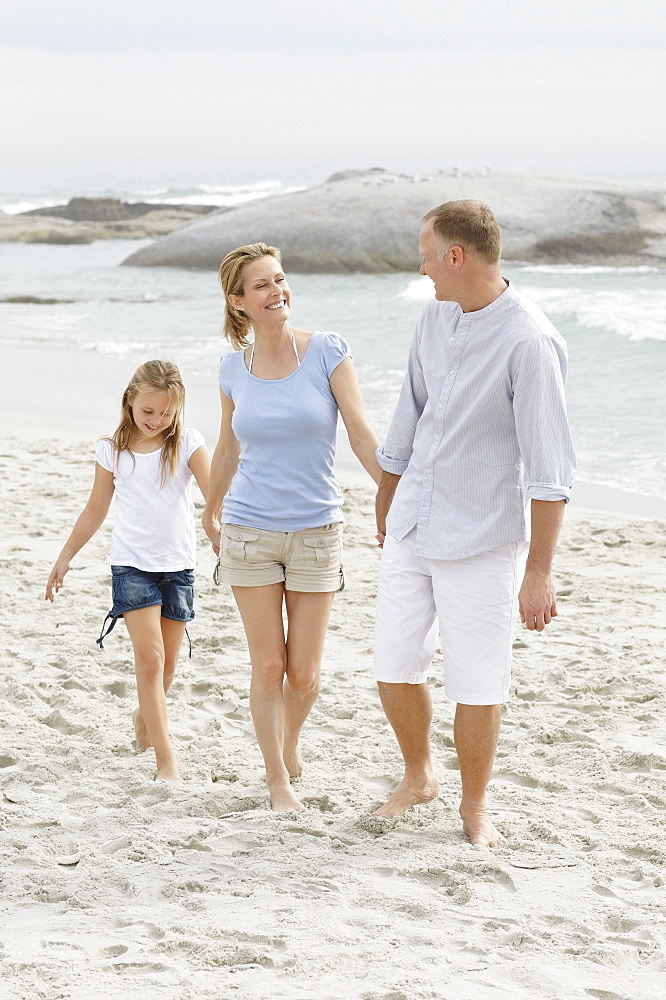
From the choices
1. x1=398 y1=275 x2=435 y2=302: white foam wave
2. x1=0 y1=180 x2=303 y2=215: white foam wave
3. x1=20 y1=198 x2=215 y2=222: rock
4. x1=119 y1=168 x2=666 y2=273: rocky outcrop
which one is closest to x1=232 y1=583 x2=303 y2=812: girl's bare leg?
x1=398 y1=275 x2=435 y2=302: white foam wave

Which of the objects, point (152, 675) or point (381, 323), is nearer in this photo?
point (152, 675)

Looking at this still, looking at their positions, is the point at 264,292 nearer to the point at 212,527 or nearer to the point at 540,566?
the point at 212,527

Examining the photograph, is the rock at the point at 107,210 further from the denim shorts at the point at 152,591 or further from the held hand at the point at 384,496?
the held hand at the point at 384,496

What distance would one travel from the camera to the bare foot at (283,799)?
3.59 metres

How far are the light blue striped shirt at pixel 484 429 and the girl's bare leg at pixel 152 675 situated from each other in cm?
97

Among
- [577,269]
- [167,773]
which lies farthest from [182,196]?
[167,773]

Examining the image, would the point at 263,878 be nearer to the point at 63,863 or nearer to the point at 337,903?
the point at 337,903

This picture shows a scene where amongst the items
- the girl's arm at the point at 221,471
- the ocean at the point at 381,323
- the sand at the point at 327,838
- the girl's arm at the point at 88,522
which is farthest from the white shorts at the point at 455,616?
the ocean at the point at 381,323

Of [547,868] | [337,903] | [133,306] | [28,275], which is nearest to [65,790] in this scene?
[337,903]

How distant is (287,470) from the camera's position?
351cm

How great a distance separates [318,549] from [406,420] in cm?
51

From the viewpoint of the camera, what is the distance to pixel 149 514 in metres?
3.77

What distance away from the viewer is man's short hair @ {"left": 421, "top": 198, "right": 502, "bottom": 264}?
9.99ft

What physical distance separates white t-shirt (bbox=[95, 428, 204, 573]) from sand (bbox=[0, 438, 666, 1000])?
79cm
